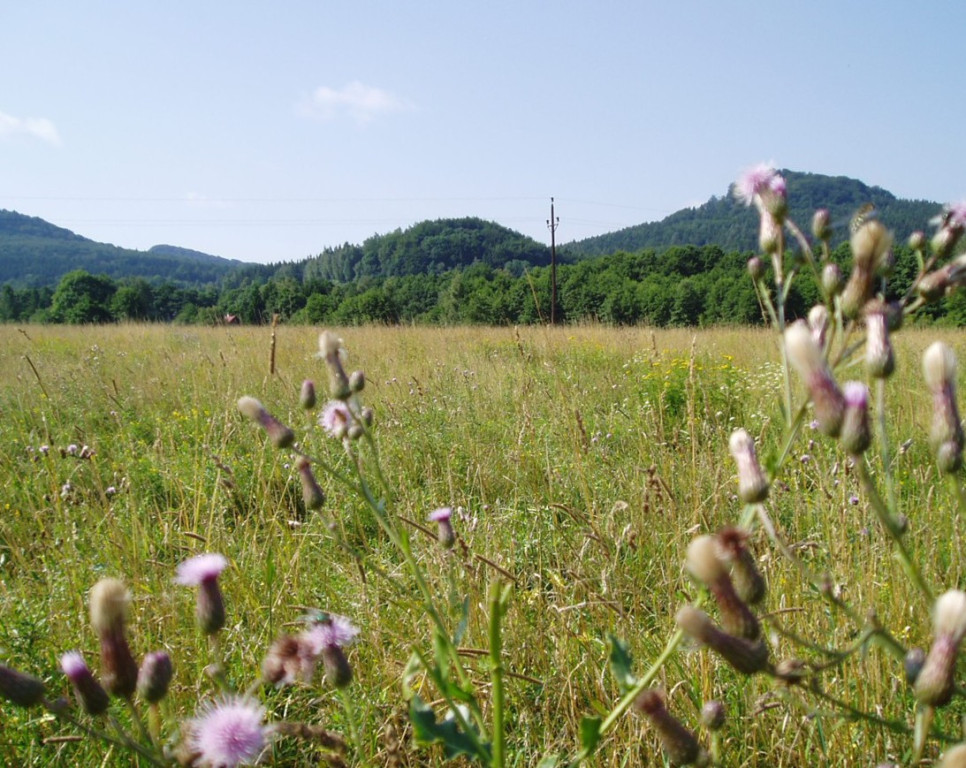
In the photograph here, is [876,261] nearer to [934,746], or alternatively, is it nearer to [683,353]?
[934,746]

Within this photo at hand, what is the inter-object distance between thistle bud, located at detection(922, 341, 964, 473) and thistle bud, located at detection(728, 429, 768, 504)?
0.16 m

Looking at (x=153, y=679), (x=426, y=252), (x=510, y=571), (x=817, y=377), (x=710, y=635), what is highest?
(x=426, y=252)

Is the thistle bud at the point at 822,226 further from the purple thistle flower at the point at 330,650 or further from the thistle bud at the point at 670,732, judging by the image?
the purple thistle flower at the point at 330,650

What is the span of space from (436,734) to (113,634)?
0.36 meters

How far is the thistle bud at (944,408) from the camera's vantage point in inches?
25.7

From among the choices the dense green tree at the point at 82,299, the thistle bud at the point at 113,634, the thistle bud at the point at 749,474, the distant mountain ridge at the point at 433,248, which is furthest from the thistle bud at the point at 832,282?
the distant mountain ridge at the point at 433,248

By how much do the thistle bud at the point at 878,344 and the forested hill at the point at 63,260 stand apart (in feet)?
450

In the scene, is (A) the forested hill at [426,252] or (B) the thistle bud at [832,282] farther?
(A) the forested hill at [426,252]

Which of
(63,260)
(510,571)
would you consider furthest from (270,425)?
(63,260)

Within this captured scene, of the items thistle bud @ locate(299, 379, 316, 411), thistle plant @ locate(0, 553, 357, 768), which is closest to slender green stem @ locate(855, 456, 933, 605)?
thistle plant @ locate(0, 553, 357, 768)

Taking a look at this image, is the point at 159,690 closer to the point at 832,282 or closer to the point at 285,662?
the point at 285,662

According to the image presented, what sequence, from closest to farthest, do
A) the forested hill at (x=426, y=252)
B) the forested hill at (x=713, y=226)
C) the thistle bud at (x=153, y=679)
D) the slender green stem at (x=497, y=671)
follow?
the slender green stem at (x=497, y=671), the thistle bud at (x=153, y=679), the forested hill at (x=426, y=252), the forested hill at (x=713, y=226)

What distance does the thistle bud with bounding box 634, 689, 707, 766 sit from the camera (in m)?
0.68

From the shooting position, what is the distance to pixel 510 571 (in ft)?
6.02
